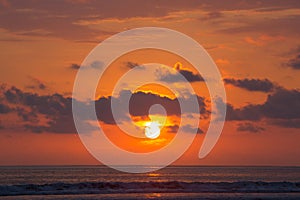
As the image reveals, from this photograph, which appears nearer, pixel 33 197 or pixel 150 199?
pixel 150 199

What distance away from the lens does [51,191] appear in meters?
70.2

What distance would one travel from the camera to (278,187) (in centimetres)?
8288

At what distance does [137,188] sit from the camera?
3004 inches

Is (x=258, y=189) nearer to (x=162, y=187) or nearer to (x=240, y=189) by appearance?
(x=240, y=189)

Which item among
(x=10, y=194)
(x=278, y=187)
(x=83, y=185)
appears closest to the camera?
(x=10, y=194)

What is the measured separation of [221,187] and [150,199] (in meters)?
24.3

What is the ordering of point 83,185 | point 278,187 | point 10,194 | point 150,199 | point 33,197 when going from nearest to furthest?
1. point 150,199
2. point 33,197
3. point 10,194
4. point 83,185
5. point 278,187

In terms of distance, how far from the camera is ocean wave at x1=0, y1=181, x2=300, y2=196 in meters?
69.9

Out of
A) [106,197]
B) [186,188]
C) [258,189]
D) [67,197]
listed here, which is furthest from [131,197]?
[258,189]

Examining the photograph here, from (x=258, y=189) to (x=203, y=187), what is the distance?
658 centimetres

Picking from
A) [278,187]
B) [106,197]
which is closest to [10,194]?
[106,197]

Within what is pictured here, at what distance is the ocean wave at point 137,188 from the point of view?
229ft

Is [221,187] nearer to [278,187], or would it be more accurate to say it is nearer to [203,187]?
[203,187]

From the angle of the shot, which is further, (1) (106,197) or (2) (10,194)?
(2) (10,194)
